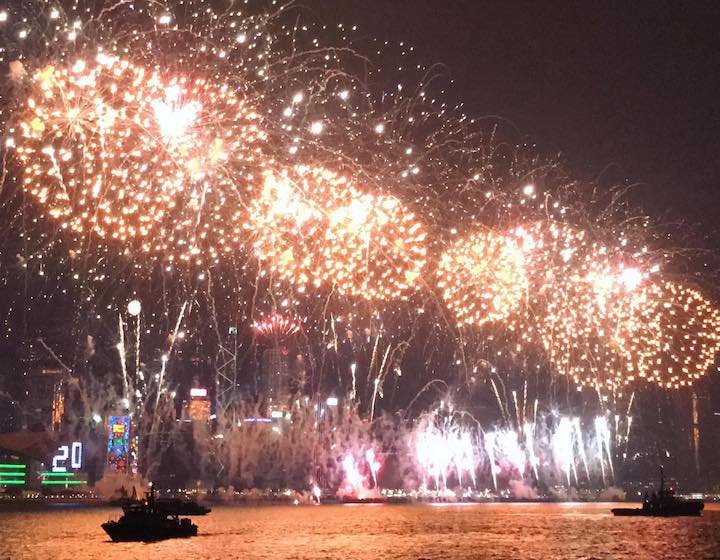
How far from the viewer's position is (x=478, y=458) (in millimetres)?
109688

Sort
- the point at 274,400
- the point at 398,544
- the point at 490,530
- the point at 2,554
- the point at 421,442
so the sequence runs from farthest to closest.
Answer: the point at 274,400 < the point at 421,442 < the point at 490,530 < the point at 398,544 < the point at 2,554

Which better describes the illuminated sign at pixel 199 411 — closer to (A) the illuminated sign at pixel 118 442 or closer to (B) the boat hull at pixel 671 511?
(A) the illuminated sign at pixel 118 442

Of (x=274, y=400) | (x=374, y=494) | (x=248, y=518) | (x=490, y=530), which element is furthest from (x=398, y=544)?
(x=274, y=400)

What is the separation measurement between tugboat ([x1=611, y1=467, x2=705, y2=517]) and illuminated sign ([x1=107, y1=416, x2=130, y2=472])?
150ft

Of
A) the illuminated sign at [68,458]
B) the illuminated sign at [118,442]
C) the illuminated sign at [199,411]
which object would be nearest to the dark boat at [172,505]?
the illuminated sign at [118,442]

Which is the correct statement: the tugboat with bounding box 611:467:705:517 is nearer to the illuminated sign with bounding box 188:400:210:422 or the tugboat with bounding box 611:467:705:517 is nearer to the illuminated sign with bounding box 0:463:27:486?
the illuminated sign with bounding box 188:400:210:422

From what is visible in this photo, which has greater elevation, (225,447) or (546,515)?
(225,447)

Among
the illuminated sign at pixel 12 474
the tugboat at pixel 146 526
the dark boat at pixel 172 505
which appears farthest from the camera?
the illuminated sign at pixel 12 474

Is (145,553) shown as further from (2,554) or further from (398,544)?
(398,544)

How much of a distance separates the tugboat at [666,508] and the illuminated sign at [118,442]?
150 feet

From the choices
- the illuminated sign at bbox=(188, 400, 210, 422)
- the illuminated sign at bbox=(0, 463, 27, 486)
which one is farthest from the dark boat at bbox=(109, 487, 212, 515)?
the illuminated sign at bbox=(188, 400, 210, 422)

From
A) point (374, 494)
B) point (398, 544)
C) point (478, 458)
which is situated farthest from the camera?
point (478, 458)

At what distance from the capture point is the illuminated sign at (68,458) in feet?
320

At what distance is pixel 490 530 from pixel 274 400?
72216 mm
